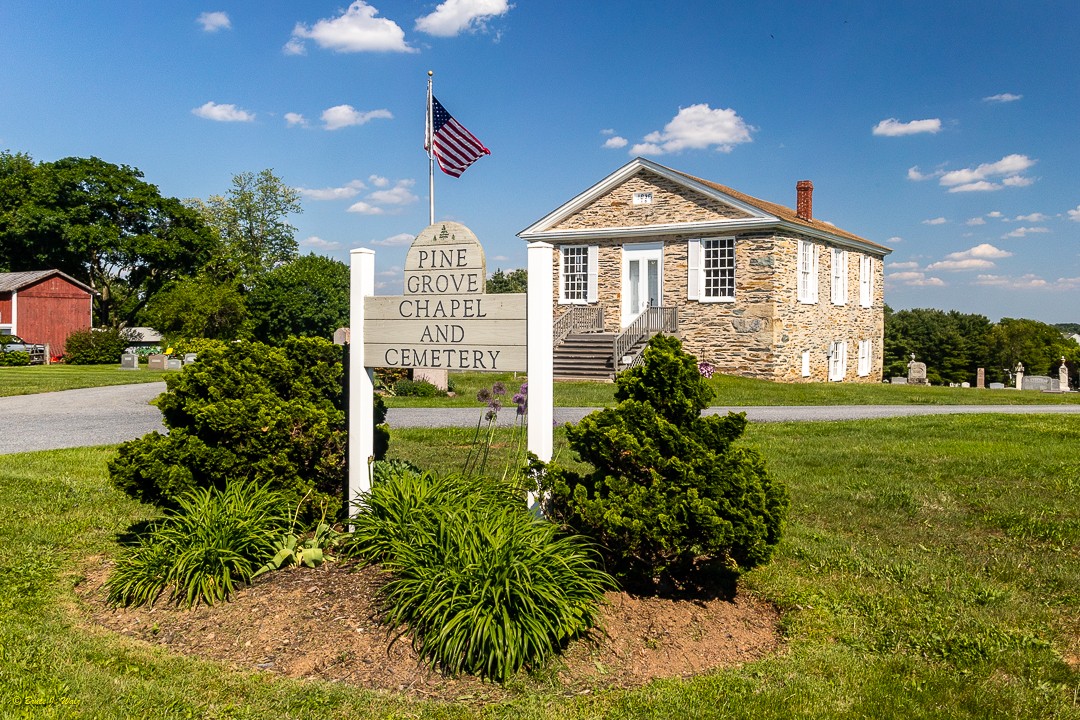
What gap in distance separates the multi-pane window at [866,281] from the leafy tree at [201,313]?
24947 mm

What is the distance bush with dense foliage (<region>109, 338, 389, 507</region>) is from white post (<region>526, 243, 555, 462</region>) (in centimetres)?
149

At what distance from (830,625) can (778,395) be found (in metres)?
16.2

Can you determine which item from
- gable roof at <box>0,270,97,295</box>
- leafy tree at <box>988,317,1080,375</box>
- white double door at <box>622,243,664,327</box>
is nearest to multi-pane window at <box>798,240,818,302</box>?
white double door at <box>622,243,664,327</box>

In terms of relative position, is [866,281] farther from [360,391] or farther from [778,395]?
[360,391]

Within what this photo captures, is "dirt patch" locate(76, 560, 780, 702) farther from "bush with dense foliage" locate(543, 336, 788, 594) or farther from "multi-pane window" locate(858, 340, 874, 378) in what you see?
"multi-pane window" locate(858, 340, 874, 378)

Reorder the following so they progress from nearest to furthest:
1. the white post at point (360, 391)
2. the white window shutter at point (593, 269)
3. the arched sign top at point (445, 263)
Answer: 1. the arched sign top at point (445, 263)
2. the white post at point (360, 391)
3. the white window shutter at point (593, 269)

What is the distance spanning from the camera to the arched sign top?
18.3 ft

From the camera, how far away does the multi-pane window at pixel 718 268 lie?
24969 millimetres

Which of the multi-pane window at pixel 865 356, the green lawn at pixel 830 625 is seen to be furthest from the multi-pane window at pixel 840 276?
the green lawn at pixel 830 625

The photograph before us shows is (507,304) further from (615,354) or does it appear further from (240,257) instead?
(240,257)

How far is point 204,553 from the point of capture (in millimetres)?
4828

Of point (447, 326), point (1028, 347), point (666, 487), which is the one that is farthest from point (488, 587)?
point (1028, 347)

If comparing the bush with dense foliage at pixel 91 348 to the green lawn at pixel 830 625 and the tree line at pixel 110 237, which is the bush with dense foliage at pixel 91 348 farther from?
the green lawn at pixel 830 625

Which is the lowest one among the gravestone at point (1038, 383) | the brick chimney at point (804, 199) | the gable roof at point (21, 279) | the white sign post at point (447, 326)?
the gravestone at point (1038, 383)
